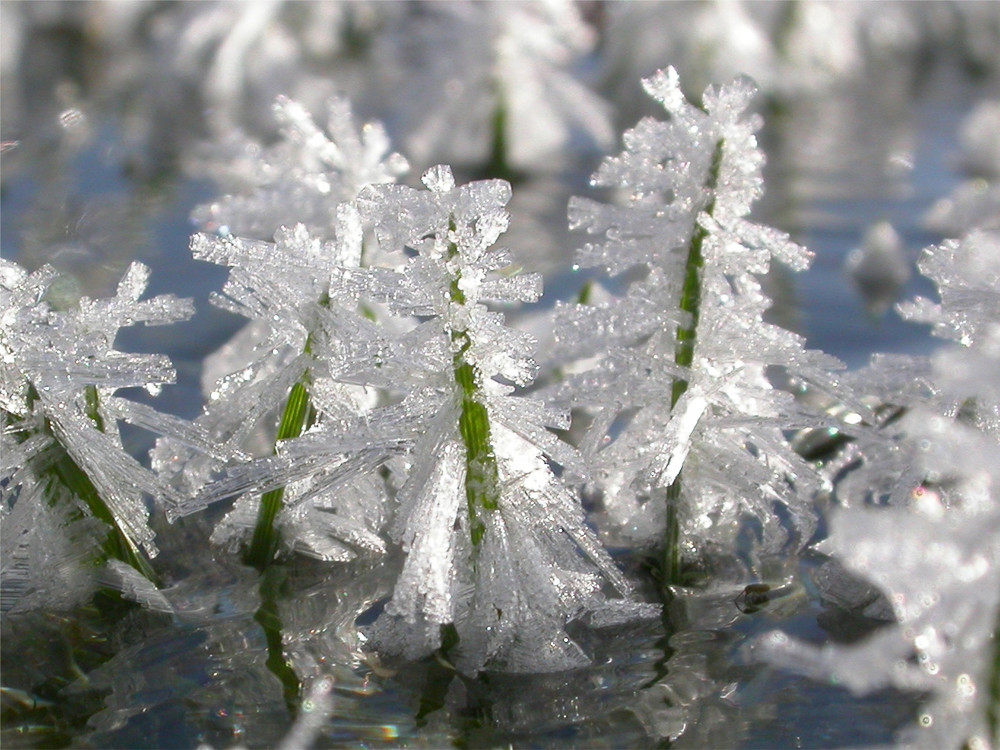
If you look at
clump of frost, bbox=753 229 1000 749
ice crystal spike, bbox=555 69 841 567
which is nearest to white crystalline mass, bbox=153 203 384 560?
ice crystal spike, bbox=555 69 841 567

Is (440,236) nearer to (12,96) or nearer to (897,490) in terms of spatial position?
(897,490)

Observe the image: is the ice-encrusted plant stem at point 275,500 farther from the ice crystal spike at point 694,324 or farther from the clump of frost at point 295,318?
the ice crystal spike at point 694,324

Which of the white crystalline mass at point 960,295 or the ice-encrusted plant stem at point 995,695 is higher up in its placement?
the white crystalline mass at point 960,295

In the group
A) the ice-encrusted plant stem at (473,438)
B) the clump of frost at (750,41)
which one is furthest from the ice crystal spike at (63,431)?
the clump of frost at (750,41)

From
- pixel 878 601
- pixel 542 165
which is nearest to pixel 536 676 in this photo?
pixel 878 601

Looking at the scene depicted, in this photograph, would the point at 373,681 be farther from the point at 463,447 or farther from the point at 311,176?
the point at 311,176

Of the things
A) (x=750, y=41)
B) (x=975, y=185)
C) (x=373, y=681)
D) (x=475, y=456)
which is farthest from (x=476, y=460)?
(x=750, y=41)
